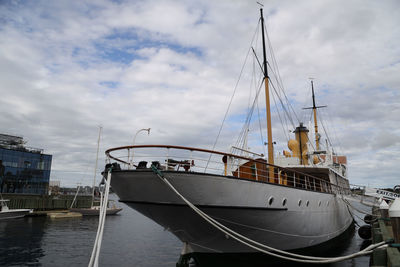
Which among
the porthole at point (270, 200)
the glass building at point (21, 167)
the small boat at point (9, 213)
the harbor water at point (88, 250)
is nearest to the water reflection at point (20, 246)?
the harbor water at point (88, 250)

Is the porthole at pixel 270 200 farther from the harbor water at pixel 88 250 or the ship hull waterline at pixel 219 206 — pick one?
the harbor water at pixel 88 250

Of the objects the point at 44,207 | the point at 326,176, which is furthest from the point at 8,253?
the point at 44,207

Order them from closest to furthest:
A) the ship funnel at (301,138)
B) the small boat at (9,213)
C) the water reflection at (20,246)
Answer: the water reflection at (20,246)
the ship funnel at (301,138)
the small boat at (9,213)

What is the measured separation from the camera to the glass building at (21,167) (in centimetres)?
4394

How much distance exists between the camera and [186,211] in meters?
8.41

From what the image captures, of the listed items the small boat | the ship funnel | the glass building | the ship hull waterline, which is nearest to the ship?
the ship hull waterline

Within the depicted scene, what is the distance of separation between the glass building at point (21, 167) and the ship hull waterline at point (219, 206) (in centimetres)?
4426

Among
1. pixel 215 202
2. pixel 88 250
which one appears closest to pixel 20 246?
pixel 88 250

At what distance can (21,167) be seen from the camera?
46000 mm

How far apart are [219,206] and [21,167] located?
48.4 metres

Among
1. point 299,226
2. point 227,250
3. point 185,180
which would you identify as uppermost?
point 185,180

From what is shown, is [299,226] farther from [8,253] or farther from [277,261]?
[8,253]

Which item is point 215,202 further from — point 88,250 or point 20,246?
point 20,246

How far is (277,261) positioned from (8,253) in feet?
46.9
